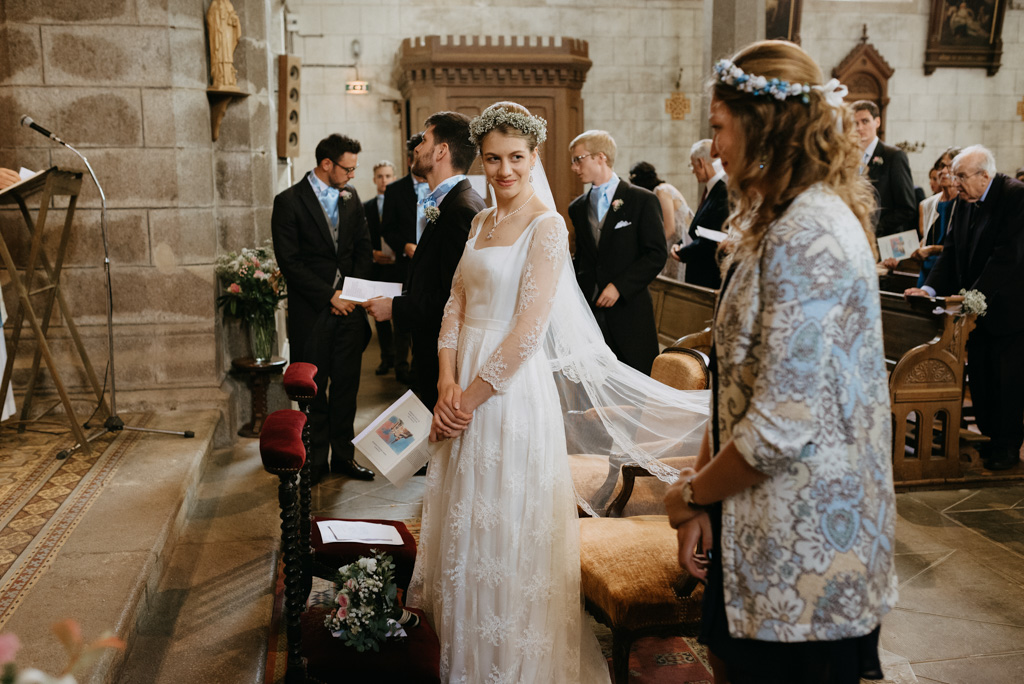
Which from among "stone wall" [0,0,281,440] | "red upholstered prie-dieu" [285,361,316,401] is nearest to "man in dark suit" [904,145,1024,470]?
"red upholstered prie-dieu" [285,361,316,401]

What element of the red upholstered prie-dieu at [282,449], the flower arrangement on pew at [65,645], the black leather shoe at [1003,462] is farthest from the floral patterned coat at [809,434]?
the black leather shoe at [1003,462]

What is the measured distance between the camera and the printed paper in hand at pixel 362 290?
4191 mm

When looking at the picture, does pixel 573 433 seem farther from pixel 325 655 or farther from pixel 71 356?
pixel 71 356

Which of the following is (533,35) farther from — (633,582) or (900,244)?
(633,582)

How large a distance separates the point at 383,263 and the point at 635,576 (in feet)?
17.2

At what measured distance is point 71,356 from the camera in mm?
5168

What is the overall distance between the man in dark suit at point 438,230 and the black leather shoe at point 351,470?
1362 millimetres

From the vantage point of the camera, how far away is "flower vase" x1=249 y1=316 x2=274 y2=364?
18.0ft

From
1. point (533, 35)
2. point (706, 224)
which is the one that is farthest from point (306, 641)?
point (533, 35)

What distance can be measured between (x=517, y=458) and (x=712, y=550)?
1.01 m

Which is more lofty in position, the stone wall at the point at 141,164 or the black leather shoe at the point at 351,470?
the stone wall at the point at 141,164

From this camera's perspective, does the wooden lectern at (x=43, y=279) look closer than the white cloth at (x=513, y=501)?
No

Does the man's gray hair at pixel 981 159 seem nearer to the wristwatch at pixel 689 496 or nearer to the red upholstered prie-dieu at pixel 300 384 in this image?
the red upholstered prie-dieu at pixel 300 384

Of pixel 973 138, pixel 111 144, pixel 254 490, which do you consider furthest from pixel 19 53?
pixel 973 138
